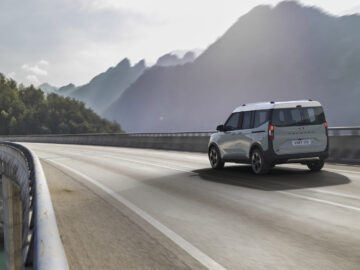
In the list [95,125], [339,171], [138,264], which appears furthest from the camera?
[95,125]

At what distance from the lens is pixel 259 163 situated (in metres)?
11.0

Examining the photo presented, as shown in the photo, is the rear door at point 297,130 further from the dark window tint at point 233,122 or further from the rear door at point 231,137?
the dark window tint at point 233,122

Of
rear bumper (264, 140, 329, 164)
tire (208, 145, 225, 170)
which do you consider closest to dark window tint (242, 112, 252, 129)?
rear bumper (264, 140, 329, 164)

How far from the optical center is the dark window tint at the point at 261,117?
35.7ft

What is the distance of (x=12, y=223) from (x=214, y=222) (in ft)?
39.8

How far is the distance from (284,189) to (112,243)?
4.67 m

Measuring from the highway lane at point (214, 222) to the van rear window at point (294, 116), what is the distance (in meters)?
1.32

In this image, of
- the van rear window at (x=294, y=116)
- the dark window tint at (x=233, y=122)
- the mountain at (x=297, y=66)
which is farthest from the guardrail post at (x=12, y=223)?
the mountain at (x=297, y=66)

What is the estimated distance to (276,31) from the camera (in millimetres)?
193000

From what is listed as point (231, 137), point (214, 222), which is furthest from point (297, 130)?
point (214, 222)

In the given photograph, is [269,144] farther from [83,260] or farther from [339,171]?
[83,260]

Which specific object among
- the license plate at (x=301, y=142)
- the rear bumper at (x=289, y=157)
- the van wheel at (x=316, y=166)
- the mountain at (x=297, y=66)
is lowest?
the van wheel at (x=316, y=166)

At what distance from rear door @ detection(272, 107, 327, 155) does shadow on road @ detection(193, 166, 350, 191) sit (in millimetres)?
673

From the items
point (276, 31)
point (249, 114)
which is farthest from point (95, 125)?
point (249, 114)
